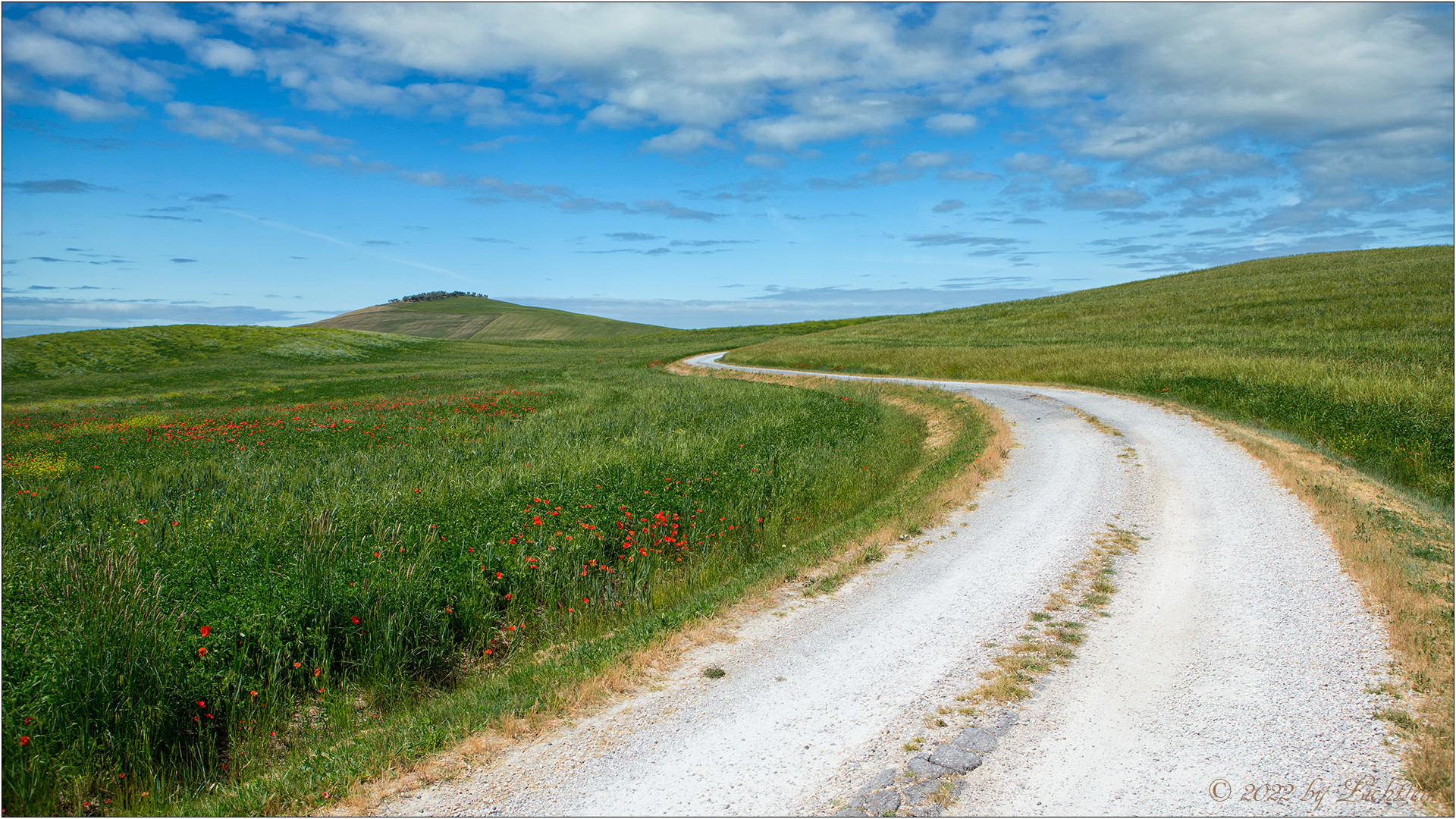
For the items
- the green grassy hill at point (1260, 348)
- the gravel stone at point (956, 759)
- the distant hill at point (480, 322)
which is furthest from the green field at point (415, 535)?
the distant hill at point (480, 322)

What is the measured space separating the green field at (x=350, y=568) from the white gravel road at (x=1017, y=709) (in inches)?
41.4

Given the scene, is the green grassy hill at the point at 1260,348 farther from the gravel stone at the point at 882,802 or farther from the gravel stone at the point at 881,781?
the gravel stone at the point at 882,802

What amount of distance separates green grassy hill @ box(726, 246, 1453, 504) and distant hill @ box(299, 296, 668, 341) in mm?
72731

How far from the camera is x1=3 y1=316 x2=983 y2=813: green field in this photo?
551cm

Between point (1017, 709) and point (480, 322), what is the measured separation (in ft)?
450

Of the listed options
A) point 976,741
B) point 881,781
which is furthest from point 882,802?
point 976,741

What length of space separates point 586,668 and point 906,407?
67.8 feet

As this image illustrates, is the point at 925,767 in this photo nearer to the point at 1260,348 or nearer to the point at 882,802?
the point at 882,802

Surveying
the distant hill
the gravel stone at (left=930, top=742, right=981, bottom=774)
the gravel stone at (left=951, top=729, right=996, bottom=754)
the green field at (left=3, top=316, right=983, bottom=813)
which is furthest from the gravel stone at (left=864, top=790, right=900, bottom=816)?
the distant hill

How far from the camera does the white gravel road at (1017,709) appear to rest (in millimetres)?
4379

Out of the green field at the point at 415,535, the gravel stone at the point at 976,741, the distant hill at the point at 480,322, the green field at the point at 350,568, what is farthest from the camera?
the distant hill at the point at 480,322

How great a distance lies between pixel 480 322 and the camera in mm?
131375

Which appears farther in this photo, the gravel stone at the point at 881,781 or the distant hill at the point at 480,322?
the distant hill at the point at 480,322

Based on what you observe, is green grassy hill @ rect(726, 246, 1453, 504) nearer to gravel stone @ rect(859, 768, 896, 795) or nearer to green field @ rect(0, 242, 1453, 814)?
green field @ rect(0, 242, 1453, 814)
